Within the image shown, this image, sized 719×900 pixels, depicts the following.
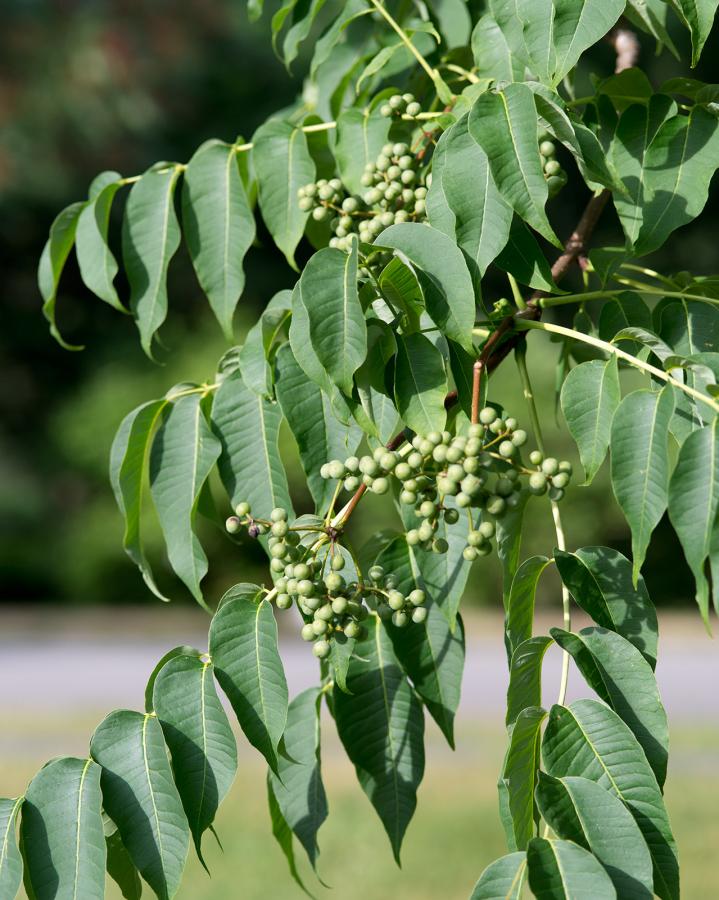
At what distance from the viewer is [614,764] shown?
1325 millimetres

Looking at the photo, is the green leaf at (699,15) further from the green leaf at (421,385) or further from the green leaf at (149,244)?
the green leaf at (149,244)

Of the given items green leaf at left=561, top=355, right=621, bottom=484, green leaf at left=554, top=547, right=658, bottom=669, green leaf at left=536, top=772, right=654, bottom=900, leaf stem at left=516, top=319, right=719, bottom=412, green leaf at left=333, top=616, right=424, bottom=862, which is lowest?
green leaf at left=333, top=616, right=424, bottom=862

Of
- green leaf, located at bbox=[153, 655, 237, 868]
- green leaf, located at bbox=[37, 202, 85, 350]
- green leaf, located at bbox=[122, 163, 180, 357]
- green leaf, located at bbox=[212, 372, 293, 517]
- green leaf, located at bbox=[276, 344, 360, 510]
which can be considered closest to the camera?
green leaf, located at bbox=[153, 655, 237, 868]

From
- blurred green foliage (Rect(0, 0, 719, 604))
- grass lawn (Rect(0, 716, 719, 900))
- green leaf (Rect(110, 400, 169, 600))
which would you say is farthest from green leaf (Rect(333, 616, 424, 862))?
blurred green foliage (Rect(0, 0, 719, 604))

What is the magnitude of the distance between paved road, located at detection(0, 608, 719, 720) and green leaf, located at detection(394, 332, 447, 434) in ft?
24.6

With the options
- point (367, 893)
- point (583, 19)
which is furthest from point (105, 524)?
point (583, 19)

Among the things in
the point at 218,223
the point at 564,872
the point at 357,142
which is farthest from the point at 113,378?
the point at 564,872

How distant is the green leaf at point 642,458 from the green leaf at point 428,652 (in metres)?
0.41

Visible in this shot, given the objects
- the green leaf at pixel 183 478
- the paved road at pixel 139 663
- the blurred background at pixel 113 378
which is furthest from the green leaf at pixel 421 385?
the paved road at pixel 139 663

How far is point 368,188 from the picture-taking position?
1775 mm

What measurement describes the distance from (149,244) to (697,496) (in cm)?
111

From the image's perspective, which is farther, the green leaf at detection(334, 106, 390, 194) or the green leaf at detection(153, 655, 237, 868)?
the green leaf at detection(334, 106, 390, 194)

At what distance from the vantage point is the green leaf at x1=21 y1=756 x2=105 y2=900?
137 cm

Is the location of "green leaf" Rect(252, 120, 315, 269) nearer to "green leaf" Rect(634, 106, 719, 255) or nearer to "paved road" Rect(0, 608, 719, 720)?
"green leaf" Rect(634, 106, 719, 255)
